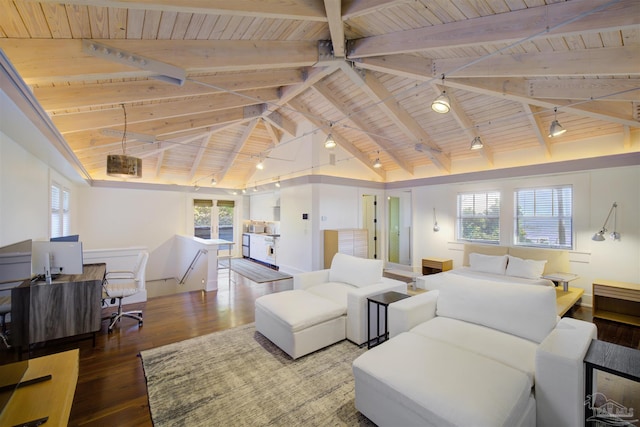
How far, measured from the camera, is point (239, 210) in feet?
33.1

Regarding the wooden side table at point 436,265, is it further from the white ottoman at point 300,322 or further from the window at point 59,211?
the window at point 59,211

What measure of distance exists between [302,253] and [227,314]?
9.59 ft

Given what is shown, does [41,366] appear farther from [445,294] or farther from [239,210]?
[239,210]

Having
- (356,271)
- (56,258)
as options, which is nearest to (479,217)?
(356,271)

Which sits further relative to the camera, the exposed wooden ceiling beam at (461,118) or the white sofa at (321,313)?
Answer: the exposed wooden ceiling beam at (461,118)

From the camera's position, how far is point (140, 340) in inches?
128

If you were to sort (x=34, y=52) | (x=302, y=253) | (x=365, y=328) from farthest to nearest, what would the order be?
1. (x=302, y=253)
2. (x=365, y=328)
3. (x=34, y=52)

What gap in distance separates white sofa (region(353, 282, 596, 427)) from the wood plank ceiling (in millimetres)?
2254

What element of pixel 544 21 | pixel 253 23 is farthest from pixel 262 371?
pixel 544 21

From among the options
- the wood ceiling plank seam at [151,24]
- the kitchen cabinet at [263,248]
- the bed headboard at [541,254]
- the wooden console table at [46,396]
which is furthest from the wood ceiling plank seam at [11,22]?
the bed headboard at [541,254]

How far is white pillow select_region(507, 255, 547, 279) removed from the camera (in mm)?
4590

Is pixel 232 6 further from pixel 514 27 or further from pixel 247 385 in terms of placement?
pixel 247 385

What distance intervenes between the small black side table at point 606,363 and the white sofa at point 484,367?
0.06 meters

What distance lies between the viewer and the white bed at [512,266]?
15.0ft
